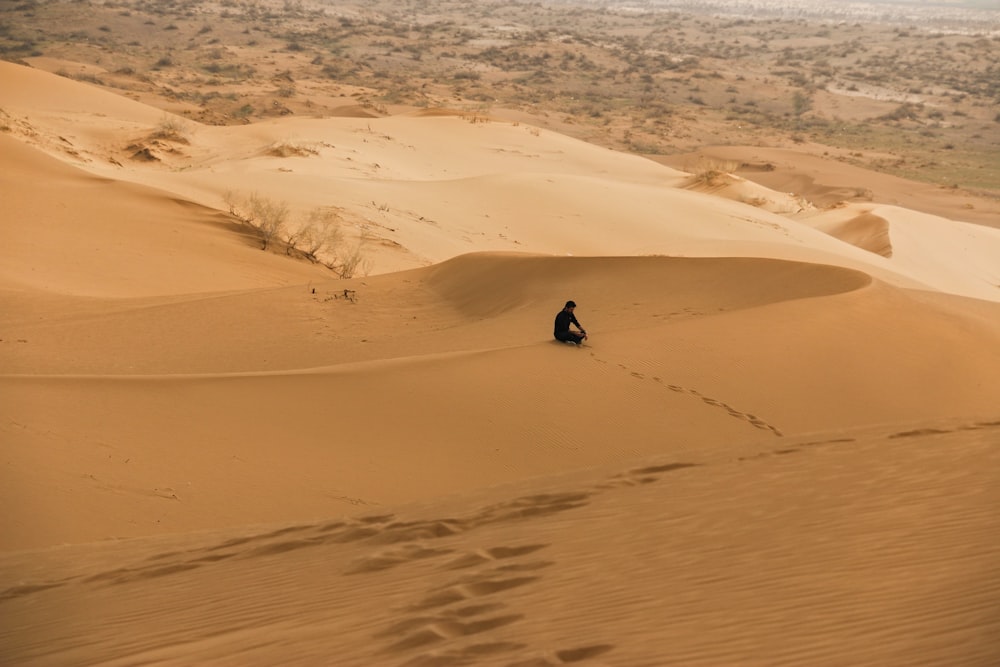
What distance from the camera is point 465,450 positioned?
7.95m

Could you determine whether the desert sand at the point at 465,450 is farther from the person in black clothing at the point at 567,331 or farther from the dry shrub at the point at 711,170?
the dry shrub at the point at 711,170

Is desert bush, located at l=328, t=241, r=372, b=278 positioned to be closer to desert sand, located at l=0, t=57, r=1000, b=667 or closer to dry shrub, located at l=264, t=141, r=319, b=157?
desert sand, located at l=0, t=57, r=1000, b=667

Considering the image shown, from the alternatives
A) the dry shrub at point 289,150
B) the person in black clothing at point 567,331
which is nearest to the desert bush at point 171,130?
the dry shrub at point 289,150

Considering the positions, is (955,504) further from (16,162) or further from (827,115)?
(827,115)

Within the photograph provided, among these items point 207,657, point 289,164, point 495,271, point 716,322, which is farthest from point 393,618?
point 289,164

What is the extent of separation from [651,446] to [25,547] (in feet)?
14.8

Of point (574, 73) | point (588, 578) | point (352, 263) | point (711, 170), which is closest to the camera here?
point (588, 578)

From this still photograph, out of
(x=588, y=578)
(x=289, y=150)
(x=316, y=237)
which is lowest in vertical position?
(x=588, y=578)

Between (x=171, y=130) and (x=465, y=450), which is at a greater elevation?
(x=171, y=130)

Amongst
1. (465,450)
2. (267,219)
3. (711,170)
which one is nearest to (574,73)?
(711,170)

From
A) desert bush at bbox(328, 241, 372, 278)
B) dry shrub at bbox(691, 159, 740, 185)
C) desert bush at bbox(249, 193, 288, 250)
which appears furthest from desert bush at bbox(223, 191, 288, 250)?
dry shrub at bbox(691, 159, 740, 185)

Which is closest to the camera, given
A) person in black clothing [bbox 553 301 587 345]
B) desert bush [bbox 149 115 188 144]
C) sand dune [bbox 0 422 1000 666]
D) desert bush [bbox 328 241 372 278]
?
sand dune [bbox 0 422 1000 666]

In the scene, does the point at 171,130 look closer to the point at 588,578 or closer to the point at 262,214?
the point at 262,214

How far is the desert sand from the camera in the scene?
4.35 meters
